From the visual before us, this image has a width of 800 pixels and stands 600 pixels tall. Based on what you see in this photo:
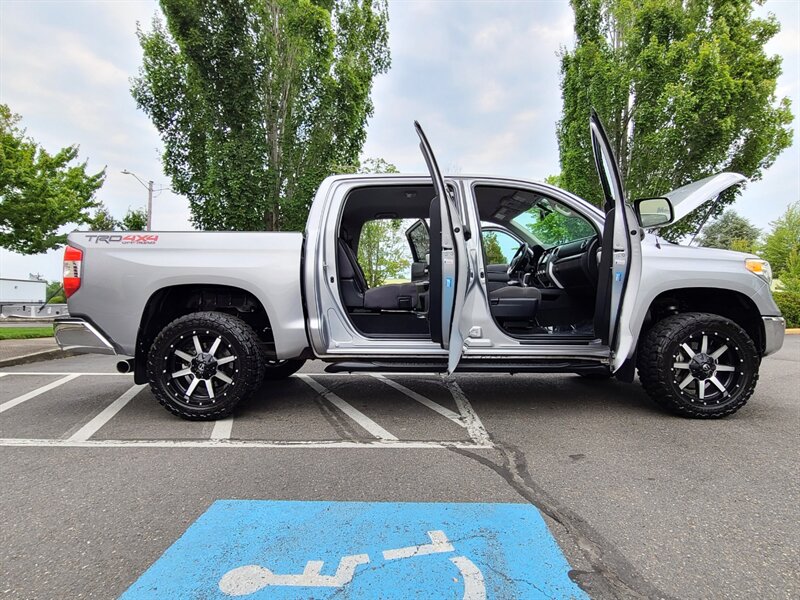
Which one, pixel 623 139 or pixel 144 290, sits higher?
pixel 623 139

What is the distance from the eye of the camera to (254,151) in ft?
40.3

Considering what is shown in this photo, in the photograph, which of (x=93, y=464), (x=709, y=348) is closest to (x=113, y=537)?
(x=93, y=464)

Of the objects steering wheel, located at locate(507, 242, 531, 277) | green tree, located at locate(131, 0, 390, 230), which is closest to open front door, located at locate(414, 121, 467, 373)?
steering wheel, located at locate(507, 242, 531, 277)

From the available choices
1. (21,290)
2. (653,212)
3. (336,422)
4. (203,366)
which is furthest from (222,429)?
(21,290)

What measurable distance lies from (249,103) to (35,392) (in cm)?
981

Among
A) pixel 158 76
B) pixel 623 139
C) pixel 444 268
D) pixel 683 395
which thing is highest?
pixel 158 76

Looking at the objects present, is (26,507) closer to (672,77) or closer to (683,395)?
(683,395)

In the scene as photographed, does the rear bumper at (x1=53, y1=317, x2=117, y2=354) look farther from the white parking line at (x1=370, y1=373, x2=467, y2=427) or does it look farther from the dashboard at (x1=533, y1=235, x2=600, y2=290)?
the dashboard at (x1=533, y1=235, x2=600, y2=290)

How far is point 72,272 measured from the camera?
11.6 feet

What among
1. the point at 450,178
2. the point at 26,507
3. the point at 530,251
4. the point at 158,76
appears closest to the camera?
the point at 26,507

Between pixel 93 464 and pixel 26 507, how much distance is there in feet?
1.82

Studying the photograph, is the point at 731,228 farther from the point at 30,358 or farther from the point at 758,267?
the point at 30,358

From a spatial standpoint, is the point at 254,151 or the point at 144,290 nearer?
the point at 144,290

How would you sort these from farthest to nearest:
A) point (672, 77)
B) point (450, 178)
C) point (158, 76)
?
1. point (158, 76)
2. point (672, 77)
3. point (450, 178)
